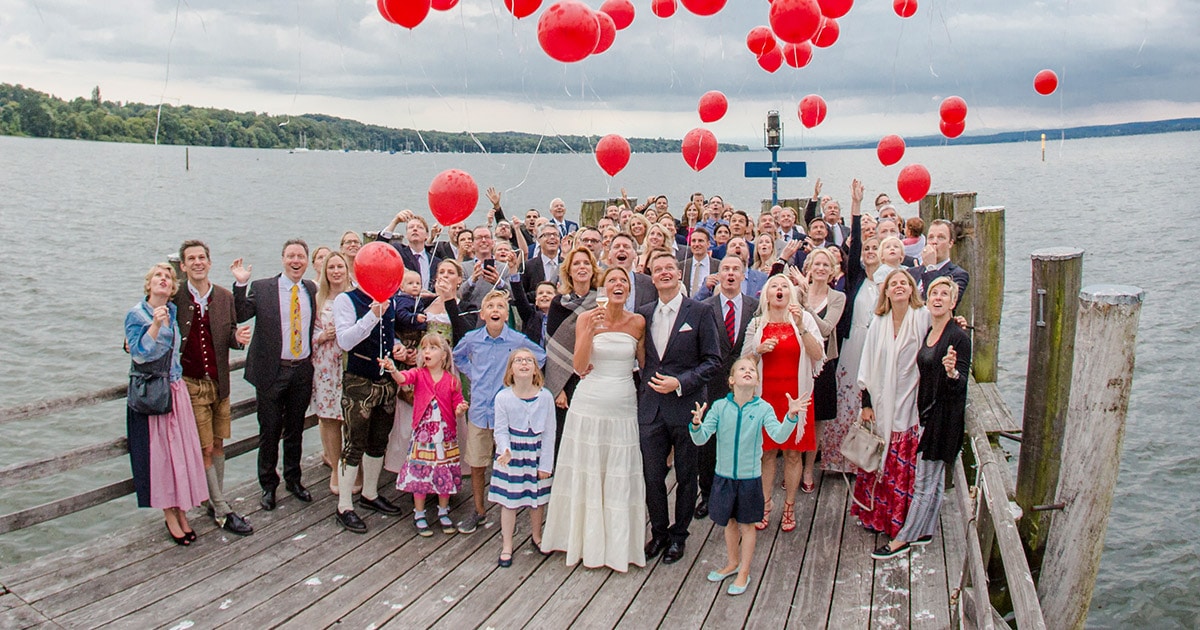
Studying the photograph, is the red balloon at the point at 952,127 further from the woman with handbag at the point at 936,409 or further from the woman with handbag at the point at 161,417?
the woman with handbag at the point at 161,417

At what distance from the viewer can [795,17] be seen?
7.35 metres

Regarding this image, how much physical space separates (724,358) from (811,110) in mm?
6158

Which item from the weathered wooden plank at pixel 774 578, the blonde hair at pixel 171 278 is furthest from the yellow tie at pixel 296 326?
the weathered wooden plank at pixel 774 578

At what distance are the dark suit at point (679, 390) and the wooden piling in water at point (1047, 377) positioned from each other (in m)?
2.20

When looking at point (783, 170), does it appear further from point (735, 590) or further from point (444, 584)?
point (444, 584)

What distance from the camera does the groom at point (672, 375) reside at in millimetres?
5266

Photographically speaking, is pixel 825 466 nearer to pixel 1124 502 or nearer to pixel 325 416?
pixel 325 416

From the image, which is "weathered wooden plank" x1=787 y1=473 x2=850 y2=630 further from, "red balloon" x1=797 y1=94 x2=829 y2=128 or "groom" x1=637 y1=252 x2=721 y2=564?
"red balloon" x1=797 y1=94 x2=829 y2=128

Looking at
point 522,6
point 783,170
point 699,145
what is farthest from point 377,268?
point 783,170

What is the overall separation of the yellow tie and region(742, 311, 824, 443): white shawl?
309cm

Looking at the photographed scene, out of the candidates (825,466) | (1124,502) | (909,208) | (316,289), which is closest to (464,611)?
(316,289)

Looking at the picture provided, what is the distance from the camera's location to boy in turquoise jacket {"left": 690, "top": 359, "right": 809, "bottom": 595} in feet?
16.4

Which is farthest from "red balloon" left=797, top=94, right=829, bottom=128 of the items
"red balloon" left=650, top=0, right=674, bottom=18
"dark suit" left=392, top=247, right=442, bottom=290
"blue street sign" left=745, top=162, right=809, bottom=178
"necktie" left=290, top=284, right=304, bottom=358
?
"necktie" left=290, top=284, right=304, bottom=358

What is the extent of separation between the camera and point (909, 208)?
135 feet
